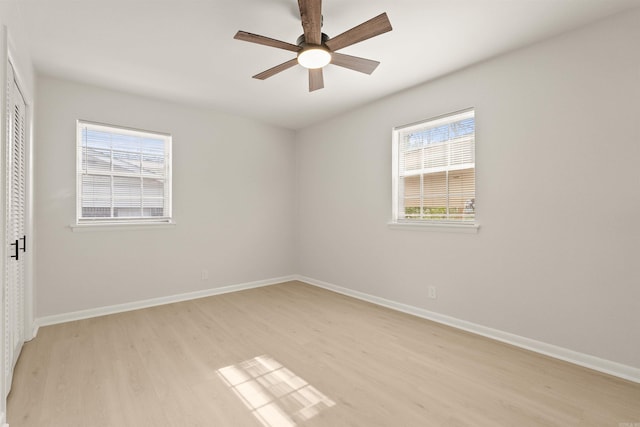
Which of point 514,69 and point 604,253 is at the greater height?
point 514,69

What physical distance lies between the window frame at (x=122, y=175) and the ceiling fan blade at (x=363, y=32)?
2.79 metres

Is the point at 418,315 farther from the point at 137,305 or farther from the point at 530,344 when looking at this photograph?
the point at 137,305

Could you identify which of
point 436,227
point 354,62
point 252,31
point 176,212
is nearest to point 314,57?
point 354,62

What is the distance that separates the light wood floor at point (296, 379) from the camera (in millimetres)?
1802

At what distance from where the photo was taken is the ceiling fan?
193 cm

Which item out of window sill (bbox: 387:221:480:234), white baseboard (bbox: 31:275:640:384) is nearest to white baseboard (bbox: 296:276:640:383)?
white baseboard (bbox: 31:275:640:384)

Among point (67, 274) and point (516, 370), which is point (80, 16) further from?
point (516, 370)

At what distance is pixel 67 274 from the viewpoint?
3.37 metres

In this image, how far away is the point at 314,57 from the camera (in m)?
2.32

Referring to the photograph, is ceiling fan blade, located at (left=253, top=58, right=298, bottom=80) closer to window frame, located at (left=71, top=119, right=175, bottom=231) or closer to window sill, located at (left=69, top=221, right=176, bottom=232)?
window frame, located at (left=71, top=119, right=175, bottom=231)

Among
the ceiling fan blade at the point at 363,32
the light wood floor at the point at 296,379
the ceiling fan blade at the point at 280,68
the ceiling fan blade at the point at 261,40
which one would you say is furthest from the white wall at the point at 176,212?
the ceiling fan blade at the point at 363,32

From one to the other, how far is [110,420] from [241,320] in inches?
65.8

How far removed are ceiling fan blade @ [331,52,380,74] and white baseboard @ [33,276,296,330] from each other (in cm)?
342

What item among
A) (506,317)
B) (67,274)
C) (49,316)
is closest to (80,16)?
(67,274)
